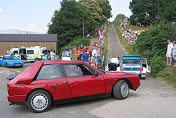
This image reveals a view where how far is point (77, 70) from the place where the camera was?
245 inches

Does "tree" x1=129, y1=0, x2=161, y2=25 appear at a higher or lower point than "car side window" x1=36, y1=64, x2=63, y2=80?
higher

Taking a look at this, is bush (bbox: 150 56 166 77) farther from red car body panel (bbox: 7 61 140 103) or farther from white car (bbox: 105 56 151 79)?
red car body panel (bbox: 7 61 140 103)

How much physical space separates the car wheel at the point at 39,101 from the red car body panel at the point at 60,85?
4.8 inches

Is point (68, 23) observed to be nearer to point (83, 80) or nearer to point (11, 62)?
point (11, 62)

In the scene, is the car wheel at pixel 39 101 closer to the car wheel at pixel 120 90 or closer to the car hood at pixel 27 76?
the car hood at pixel 27 76

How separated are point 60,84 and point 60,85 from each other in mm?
30

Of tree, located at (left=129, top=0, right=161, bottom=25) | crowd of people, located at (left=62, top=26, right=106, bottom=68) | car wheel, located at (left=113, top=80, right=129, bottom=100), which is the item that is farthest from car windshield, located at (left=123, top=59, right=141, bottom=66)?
tree, located at (left=129, top=0, right=161, bottom=25)

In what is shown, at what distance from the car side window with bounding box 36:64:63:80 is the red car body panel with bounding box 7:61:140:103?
121mm

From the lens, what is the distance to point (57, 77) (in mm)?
A: 5828

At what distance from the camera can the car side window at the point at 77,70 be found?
19.9 feet

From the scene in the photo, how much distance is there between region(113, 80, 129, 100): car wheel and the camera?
648cm

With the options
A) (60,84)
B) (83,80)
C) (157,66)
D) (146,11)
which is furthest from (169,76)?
(146,11)

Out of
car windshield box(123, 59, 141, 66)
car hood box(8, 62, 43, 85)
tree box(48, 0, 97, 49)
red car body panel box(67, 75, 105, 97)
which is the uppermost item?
tree box(48, 0, 97, 49)

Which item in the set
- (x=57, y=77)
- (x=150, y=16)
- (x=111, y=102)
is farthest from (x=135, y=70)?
(x=150, y=16)
